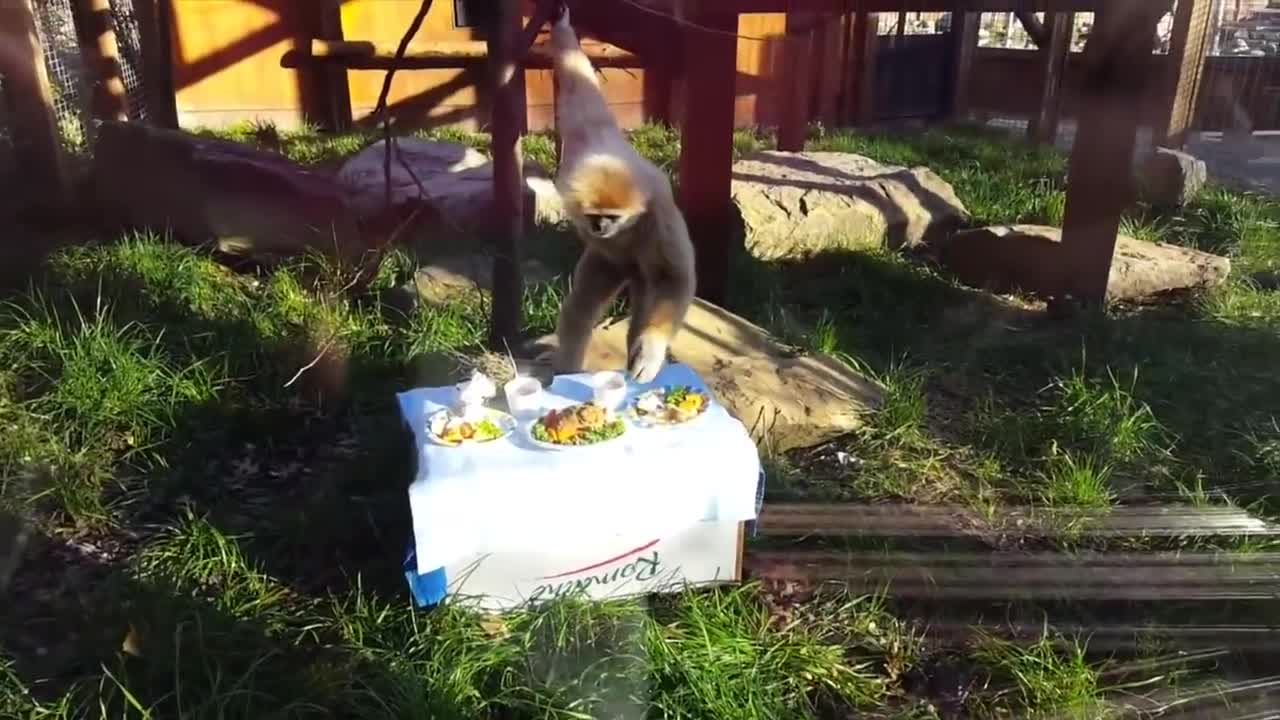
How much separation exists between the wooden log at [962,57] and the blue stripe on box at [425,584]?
3654 millimetres

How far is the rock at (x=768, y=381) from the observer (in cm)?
333

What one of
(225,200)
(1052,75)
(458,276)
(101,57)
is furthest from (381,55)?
(1052,75)

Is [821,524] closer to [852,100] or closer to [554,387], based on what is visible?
[554,387]

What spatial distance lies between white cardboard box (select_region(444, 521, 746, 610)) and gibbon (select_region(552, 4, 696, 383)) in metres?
0.51

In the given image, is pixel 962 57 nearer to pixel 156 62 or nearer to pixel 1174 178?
pixel 1174 178

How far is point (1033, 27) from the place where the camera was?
185 inches

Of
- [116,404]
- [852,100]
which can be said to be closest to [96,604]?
[116,404]

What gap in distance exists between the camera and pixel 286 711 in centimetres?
210

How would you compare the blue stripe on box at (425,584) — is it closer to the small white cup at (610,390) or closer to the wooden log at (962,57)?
the small white cup at (610,390)

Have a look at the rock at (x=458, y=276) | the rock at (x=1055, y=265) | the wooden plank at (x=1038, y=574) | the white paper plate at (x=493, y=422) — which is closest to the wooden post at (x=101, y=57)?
the rock at (x=458, y=276)

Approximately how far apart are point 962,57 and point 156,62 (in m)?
5.02

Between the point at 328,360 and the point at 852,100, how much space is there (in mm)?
4327

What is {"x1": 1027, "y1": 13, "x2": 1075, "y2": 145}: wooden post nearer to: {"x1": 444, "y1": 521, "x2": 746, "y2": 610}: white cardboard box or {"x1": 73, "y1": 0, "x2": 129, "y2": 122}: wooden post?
{"x1": 444, "y1": 521, "x2": 746, "y2": 610}: white cardboard box

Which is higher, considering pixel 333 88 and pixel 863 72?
pixel 863 72
